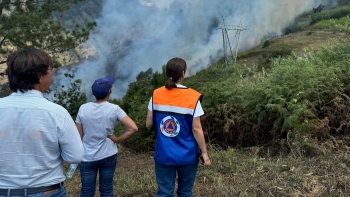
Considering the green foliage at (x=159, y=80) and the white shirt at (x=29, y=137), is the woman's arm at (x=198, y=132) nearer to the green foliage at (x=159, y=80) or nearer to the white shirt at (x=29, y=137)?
the white shirt at (x=29, y=137)

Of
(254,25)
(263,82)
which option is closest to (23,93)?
(263,82)

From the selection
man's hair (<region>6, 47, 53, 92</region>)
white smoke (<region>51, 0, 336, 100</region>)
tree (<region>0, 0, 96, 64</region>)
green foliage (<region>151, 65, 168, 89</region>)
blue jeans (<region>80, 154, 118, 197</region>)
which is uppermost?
white smoke (<region>51, 0, 336, 100</region>)

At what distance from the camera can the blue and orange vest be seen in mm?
2885

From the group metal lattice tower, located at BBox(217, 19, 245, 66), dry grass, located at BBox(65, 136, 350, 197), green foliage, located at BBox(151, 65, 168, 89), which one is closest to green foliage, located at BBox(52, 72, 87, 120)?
green foliage, located at BBox(151, 65, 168, 89)

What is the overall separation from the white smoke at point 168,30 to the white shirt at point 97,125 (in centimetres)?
3669

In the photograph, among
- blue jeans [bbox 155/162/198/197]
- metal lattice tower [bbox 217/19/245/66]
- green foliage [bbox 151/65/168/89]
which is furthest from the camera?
metal lattice tower [bbox 217/19/245/66]

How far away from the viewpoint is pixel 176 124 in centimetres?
291

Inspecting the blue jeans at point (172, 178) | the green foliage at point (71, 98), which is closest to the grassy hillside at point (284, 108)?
the blue jeans at point (172, 178)

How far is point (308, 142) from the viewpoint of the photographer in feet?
15.3

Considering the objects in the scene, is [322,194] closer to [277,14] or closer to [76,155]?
[76,155]

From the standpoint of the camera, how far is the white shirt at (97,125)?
3.17 meters

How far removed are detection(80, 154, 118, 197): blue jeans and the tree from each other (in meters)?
9.04

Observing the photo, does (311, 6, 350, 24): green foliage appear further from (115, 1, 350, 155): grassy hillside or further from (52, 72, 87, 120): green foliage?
(115, 1, 350, 155): grassy hillside

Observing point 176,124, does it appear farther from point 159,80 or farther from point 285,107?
point 159,80
